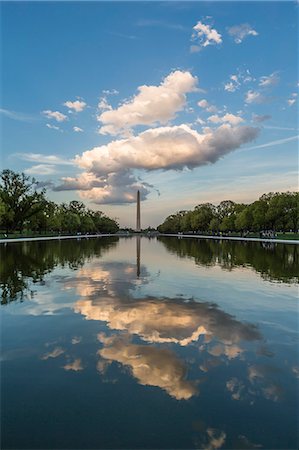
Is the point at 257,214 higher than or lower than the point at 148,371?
higher

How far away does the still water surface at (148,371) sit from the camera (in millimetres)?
4719

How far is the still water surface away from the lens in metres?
4.72

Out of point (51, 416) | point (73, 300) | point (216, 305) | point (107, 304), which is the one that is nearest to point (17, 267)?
point (73, 300)

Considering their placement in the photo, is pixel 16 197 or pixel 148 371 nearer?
pixel 148 371

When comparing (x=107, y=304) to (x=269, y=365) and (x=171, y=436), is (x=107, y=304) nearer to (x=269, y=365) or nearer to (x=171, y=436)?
(x=269, y=365)

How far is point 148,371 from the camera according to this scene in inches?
259

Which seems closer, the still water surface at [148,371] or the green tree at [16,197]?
the still water surface at [148,371]

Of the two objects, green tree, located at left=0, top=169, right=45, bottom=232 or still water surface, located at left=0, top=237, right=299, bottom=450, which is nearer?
still water surface, located at left=0, top=237, right=299, bottom=450

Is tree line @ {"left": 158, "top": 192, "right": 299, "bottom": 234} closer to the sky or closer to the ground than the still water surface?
closer to the sky

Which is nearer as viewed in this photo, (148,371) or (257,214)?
(148,371)

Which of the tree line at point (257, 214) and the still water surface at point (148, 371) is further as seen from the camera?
the tree line at point (257, 214)

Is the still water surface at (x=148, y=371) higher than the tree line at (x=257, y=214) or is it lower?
lower

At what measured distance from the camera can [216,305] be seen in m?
12.0

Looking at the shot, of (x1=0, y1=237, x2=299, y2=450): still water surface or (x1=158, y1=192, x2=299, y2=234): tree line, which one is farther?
(x1=158, y1=192, x2=299, y2=234): tree line
